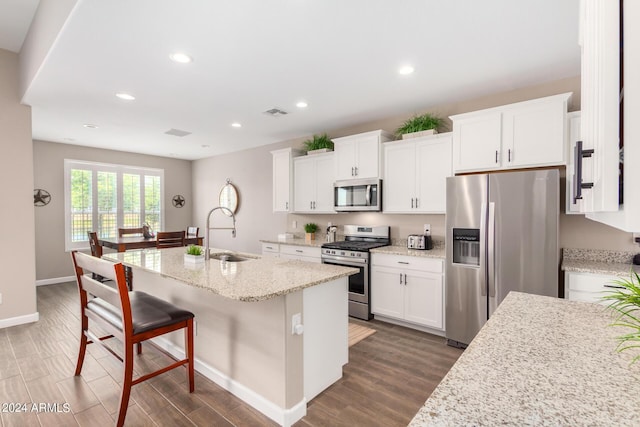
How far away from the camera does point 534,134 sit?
289 centimetres

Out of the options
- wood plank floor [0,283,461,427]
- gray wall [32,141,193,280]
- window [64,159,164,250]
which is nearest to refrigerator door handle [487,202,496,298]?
wood plank floor [0,283,461,427]

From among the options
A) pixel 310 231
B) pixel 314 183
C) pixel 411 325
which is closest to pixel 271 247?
pixel 310 231

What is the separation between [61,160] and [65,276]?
2174 millimetres

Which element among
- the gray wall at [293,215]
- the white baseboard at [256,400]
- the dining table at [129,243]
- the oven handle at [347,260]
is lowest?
the white baseboard at [256,400]

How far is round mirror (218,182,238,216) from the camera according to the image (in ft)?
21.5

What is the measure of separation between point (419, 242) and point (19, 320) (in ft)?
15.7

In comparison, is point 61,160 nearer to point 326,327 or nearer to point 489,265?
point 326,327

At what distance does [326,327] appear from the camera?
2.28 m

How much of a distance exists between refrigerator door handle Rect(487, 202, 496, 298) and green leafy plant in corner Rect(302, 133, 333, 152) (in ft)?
8.36

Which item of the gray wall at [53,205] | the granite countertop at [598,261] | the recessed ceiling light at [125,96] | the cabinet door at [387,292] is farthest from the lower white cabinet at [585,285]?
the gray wall at [53,205]

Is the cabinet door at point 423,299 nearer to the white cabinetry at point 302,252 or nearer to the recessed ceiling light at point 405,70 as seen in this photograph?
the white cabinetry at point 302,252

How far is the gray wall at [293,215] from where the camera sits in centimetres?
295

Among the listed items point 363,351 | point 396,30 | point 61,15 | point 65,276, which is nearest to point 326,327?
point 363,351

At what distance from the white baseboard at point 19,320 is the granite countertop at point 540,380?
187 inches
